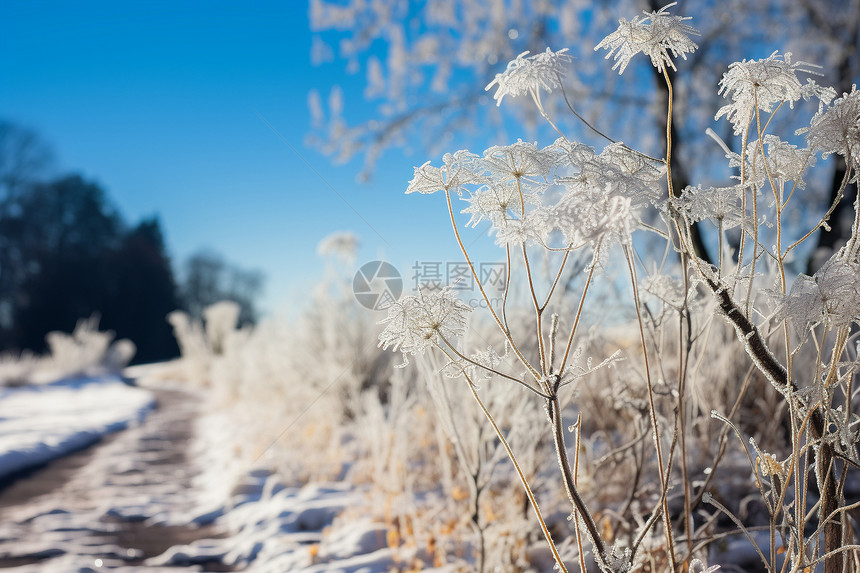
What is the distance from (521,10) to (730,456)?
488cm

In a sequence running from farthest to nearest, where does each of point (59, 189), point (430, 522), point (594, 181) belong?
point (59, 189) < point (430, 522) < point (594, 181)

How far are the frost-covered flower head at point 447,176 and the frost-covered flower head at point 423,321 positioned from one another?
181mm

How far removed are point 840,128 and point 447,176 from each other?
626 millimetres

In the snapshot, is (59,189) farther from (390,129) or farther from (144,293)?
(390,129)

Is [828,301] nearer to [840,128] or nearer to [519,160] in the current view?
[840,128]

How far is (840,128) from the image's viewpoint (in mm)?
832

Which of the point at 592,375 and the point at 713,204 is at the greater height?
the point at 713,204

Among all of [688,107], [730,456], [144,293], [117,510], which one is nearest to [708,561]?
[730,456]

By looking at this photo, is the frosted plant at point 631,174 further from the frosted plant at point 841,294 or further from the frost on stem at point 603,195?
the frosted plant at point 841,294

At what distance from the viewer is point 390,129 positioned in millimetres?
5539

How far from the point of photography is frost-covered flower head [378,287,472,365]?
0.86 meters

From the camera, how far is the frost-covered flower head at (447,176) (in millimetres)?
892

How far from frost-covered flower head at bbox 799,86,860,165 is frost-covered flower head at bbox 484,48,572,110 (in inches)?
16.3
